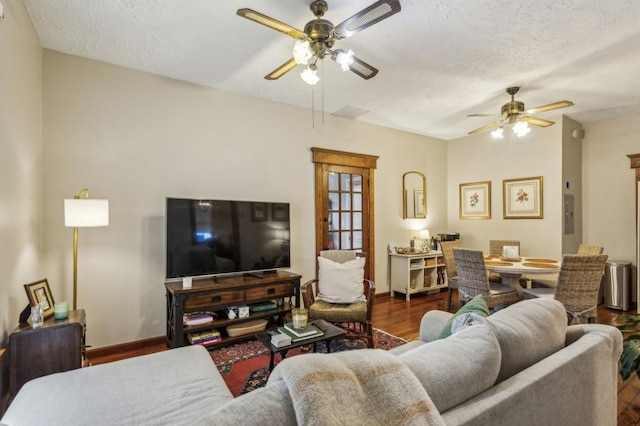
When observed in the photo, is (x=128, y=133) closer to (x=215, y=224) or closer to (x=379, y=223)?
(x=215, y=224)

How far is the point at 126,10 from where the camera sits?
7.46 feet

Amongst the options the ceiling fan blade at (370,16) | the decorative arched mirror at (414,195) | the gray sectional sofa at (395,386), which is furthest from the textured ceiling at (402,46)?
the gray sectional sofa at (395,386)

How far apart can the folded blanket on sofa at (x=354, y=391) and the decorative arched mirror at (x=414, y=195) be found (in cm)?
472

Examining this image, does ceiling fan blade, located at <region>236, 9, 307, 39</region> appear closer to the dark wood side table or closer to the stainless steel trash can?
the dark wood side table

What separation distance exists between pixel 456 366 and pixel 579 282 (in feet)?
9.56

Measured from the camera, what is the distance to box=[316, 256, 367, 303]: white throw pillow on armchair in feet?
11.0

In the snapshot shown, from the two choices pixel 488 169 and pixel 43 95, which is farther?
pixel 488 169

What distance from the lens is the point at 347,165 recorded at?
4.70 m

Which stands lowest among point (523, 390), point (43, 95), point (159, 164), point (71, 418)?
point (71, 418)

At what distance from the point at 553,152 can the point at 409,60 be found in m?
3.07

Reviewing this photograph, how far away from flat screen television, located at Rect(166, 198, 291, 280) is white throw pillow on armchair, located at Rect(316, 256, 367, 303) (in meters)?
0.54

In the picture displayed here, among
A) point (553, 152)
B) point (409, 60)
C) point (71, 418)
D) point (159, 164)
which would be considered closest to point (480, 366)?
point (71, 418)

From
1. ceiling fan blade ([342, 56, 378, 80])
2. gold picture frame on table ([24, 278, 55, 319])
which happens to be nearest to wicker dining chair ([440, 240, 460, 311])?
ceiling fan blade ([342, 56, 378, 80])

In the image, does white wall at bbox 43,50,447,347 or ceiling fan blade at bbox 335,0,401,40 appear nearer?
ceiling fan blade at bbox 335,0,401,40
